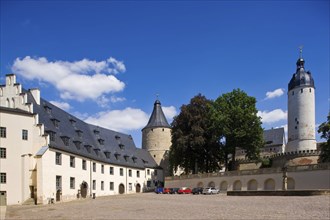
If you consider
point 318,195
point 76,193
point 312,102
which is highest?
point 312,102

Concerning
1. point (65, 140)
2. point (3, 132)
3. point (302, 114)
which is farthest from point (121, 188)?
point (302, 114)

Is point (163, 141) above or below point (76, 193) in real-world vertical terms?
above

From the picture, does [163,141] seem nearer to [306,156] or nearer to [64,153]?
[306,156]

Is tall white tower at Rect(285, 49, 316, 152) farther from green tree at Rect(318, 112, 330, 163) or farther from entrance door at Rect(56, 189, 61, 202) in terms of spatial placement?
entrance door at Rect(56, 189, 61, 202)

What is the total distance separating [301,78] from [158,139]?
101 feet

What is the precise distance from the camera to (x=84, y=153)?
47.9 meters

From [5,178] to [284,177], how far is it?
1119 inches

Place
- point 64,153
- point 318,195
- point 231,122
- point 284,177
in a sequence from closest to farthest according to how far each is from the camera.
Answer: point 318,195 < point 284,177 < point 64,153 < point 231,122

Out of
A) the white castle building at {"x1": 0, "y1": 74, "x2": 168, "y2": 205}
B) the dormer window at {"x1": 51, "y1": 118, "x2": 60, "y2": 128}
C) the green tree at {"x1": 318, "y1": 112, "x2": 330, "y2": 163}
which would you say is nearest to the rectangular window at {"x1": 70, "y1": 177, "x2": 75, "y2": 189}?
the white castle building at {"x1": 0, "y1": 74, "x2": 168, "y2": 205}

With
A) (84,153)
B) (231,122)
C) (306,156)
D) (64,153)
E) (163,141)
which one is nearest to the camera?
(64,153)

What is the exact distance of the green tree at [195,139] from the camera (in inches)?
2181

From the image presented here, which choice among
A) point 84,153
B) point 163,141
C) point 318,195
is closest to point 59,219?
point 318,195

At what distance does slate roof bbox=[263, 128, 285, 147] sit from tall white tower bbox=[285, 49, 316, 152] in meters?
9.60

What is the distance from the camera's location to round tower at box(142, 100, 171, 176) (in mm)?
74312
